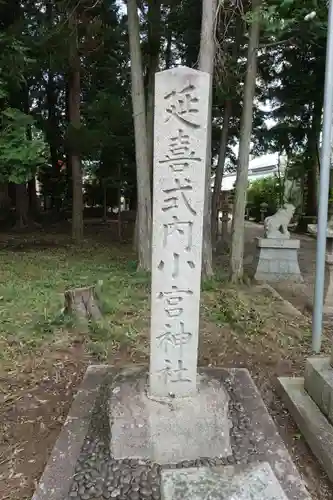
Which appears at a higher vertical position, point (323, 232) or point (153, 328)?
point (323, 232)

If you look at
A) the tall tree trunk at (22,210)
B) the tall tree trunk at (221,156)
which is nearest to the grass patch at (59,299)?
the tall tree trunk at (221,156)

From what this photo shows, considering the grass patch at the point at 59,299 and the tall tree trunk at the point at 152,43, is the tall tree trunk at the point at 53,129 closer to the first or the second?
the tall tree trunk at the point at 152,43

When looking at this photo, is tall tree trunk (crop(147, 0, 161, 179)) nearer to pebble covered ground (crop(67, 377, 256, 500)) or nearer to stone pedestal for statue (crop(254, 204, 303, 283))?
stone pedestal for statue (crop(254, 204, 303, 283))

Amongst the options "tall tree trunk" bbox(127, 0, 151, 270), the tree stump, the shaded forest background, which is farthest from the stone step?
"tall tree trunk" bbox(127, 0, 151, 270)

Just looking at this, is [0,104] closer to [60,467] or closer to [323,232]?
[323,232]

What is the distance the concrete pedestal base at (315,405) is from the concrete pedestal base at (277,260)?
4.22 metres

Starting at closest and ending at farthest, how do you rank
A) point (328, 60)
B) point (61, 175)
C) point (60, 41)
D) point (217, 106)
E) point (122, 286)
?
point (328, 60), point (122, 286), point (60, 41), point (217, 106), point (61, 175)

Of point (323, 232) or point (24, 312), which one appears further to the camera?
point (24, 312)

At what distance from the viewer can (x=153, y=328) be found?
2289 mm

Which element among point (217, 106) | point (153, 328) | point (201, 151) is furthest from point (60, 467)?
point (217, 106)

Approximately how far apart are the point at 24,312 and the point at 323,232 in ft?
10.6

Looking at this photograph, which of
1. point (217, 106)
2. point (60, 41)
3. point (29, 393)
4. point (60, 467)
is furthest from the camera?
point (217, 106)

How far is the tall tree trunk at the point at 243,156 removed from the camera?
587 cm

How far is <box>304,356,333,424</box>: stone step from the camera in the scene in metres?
2.50
